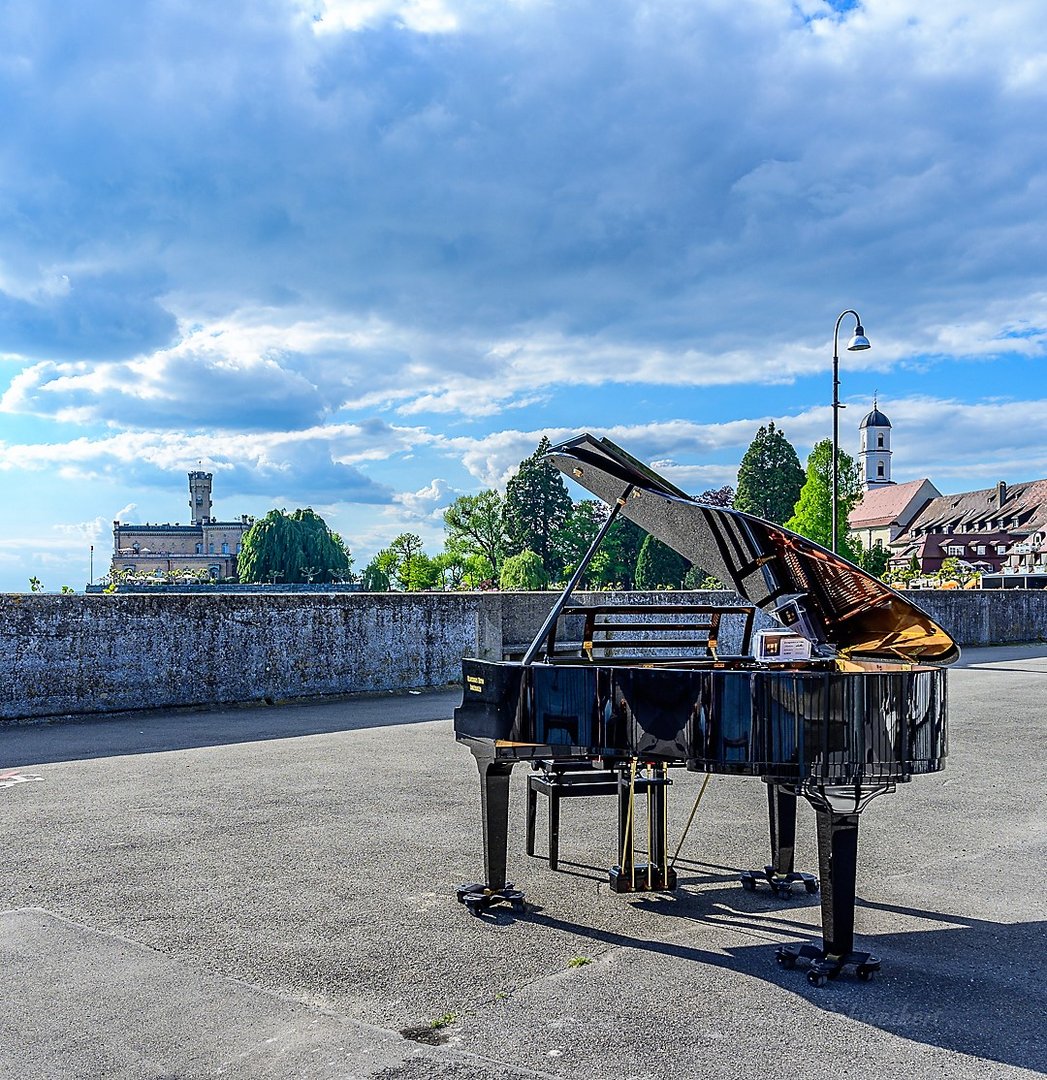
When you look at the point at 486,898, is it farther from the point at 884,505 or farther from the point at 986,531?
the point at 884,505

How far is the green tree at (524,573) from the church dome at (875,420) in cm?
7469

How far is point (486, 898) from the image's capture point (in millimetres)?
5156

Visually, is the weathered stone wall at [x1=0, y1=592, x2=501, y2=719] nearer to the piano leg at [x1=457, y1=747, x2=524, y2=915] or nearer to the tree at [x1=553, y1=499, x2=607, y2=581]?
the piano leg at [x1=457, y1=747, x2=524, y2=915]

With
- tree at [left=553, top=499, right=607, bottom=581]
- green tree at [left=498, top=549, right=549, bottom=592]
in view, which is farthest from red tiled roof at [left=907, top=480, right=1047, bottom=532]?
green tree at [left=498, top=549, right=549, bottom=592]

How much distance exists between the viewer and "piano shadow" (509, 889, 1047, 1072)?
3.86 metres

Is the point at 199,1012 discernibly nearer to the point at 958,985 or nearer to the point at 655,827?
the point at 655,827

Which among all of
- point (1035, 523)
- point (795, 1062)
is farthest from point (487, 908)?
point (1035, 523)

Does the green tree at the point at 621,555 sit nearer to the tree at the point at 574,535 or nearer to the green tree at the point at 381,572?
the tree at the point at 574,535

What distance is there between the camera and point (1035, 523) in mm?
106875

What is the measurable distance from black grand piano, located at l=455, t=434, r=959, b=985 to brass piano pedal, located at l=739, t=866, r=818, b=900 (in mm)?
12

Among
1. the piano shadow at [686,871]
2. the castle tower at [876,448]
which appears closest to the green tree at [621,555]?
the castle tower at [876,448]

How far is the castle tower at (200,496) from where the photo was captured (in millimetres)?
171875

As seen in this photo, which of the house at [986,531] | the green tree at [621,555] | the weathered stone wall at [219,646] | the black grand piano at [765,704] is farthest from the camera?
the house at [986,531]

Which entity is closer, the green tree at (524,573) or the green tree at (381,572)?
the green tree at (524,573)
